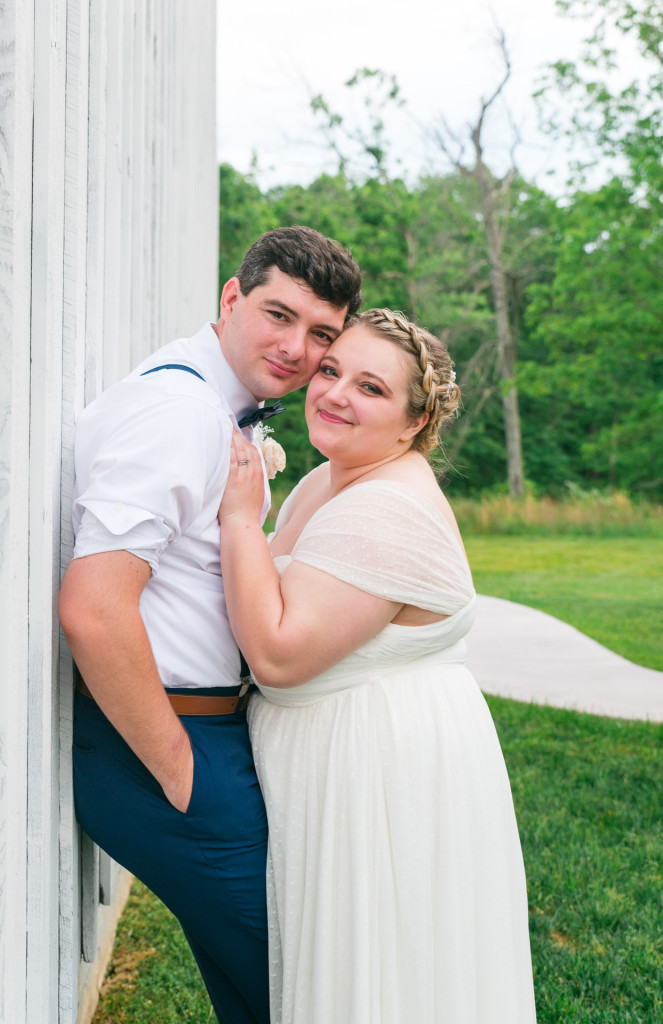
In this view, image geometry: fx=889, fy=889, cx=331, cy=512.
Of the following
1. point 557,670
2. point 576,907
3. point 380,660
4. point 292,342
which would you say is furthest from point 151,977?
point 557,670

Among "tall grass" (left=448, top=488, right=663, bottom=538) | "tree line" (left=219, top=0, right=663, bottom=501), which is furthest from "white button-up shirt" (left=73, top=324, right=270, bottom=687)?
"tall grass" (left=448, top=488, right=663, bottom=538)

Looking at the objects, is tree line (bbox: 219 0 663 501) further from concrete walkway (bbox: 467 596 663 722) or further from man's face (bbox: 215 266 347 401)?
man's face (bbox: 215 266 347 401)

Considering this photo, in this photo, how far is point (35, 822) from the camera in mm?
1725

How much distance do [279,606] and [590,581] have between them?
11.7 metres

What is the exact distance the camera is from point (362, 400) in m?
2.36

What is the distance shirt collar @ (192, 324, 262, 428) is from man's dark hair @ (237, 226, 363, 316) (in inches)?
6.5

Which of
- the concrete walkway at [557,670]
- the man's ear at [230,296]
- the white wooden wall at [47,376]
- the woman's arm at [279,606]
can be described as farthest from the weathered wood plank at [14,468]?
the concrete walkway at [557,670]

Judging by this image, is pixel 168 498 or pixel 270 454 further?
pixel 270 454

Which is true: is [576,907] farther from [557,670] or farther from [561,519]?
[561,519]

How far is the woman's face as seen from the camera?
236 cm

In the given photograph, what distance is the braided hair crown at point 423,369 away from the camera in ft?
7.87

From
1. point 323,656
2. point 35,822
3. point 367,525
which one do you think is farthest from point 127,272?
point 35,822

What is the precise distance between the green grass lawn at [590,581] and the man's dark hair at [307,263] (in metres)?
6.74

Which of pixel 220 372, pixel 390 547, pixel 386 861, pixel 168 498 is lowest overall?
pixel 386 861
